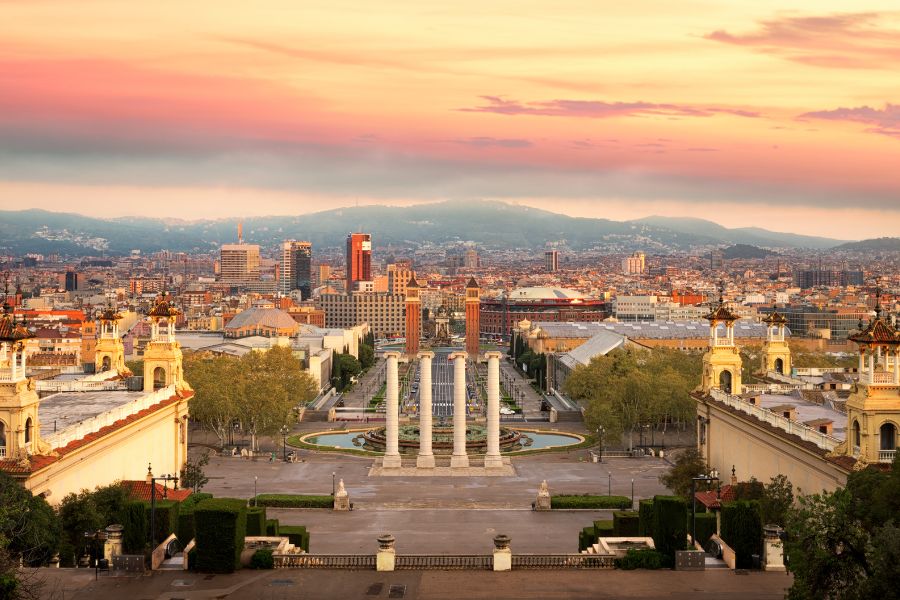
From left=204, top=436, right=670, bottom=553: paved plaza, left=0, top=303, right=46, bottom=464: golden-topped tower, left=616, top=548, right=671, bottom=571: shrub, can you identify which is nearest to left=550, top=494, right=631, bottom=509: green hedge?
left=204, top=436, right=670, bottom=553: paved plaza

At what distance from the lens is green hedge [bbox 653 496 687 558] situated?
53156 mm

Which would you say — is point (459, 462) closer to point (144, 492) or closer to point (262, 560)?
point (144, 492)

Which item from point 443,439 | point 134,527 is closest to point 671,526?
point 134,527

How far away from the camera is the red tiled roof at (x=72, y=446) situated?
57688 mm

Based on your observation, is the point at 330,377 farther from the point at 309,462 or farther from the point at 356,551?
the point at 356,551

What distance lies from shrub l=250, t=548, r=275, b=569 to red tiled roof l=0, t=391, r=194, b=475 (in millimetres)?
12290

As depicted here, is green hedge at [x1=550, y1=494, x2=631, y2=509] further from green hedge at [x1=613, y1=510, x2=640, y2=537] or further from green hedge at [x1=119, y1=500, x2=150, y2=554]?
green hedge at [x1=119, y1=500, x2=150, y2=554]

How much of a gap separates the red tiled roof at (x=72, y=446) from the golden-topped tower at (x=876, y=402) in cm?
3562

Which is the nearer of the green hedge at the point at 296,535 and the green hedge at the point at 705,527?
the green hedge at the point at 705,527

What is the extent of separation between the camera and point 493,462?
341 feet

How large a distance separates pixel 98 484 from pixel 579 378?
72690mm

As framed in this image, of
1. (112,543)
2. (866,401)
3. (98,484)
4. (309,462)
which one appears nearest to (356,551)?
(98,484)

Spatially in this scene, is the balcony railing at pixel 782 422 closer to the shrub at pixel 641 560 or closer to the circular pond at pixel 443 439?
the shrub at pixel 641 560

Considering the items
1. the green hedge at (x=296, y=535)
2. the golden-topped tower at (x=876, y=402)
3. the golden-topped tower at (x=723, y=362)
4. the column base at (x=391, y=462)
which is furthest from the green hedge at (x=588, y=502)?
the golden-topped tower at (x=876, y=402)
